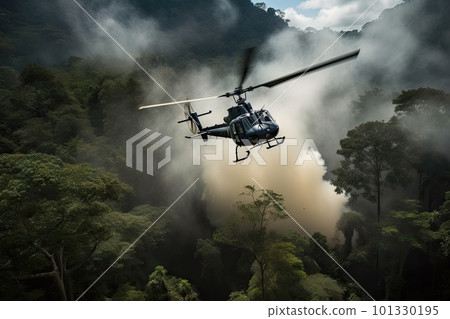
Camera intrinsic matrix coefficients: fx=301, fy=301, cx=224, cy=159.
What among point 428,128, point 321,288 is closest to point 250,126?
point 321,288

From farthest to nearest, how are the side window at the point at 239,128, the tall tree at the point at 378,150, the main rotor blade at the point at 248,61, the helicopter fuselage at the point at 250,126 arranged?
the tall tree at the point at 378,150
the side window at the point at 239,128
the helicopter fuselage at the point at 250,126
the main rotor blade at the point at 248,61

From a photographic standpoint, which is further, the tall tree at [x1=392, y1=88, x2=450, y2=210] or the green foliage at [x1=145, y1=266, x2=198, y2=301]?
the tall tree at [x1=392, y1=88, x2=450, y2=210]

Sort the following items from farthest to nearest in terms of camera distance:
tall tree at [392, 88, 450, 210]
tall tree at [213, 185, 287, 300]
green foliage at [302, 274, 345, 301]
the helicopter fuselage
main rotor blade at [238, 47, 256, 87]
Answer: tall tree at [392, 88, 450, 210] → tall tree at [213, 185, 287, 300] → green foliage at [302, 274, 345, 301] → the helicopter fuselage → main rotor blade at [238, 47, 256, 87]

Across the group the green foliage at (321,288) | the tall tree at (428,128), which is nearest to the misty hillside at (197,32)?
the tall tree at (428,128)

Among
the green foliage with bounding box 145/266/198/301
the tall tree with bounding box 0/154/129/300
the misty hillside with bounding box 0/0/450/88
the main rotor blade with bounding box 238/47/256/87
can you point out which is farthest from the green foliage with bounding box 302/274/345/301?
the misty hillside with bounding box 0/0/450/88

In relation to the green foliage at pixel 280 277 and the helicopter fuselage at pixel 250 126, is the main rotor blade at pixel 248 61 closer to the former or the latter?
the helicopter fuselage at pixel 250 126

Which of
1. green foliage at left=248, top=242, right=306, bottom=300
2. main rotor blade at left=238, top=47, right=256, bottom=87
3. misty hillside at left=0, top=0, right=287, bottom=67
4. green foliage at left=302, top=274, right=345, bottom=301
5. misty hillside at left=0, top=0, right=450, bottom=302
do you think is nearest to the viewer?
main rotor blade at left=238, top=47, right=256, bottom=87

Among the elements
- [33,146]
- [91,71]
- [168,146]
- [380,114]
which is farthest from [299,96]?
[33,146]

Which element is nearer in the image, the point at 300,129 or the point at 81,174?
the point at 81,174

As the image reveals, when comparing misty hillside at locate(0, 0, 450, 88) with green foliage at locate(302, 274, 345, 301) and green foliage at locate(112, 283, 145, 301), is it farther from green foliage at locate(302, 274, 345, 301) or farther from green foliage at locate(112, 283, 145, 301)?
green foliage at locate(112, 283, 145, 301)

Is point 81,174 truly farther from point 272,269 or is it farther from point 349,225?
point 349,225

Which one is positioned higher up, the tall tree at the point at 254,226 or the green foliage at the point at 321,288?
the tall tree at the point at 254,226
